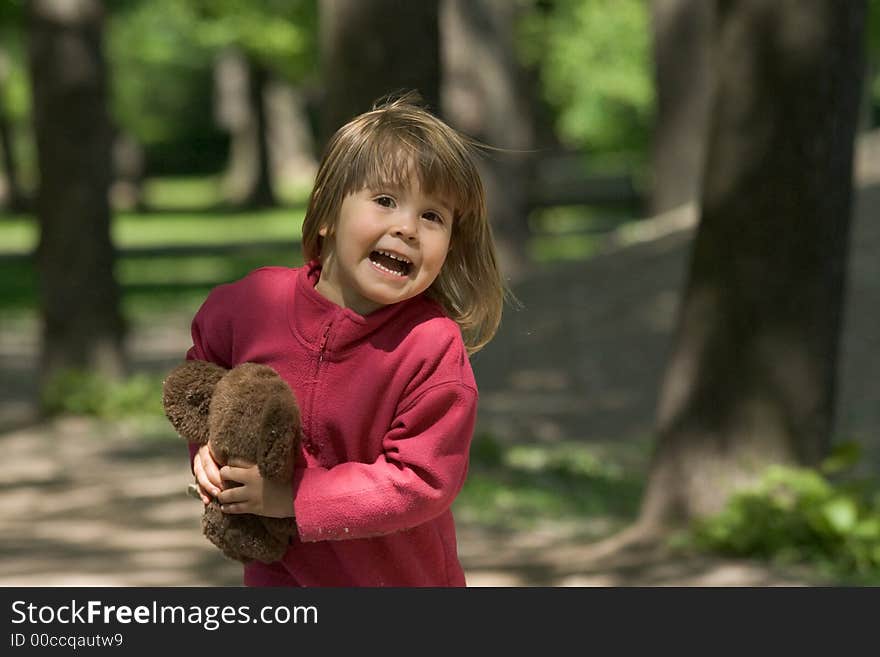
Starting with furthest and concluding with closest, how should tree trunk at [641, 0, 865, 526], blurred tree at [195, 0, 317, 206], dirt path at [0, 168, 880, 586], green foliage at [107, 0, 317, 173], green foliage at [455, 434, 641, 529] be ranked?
green foliage at [107, 0, 317, 173] → blurred tree at [195, 0, 317, 206] → green foliage at [455, 434, 641, 529] → dirt path at [0, 168, 880, 586] → tree trunk at [641, 0, 865, 526]

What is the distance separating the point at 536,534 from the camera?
7742 mm

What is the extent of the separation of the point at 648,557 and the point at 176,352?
9.42m

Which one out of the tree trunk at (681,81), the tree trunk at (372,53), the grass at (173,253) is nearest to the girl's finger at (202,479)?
the tree trunk at (372,53)

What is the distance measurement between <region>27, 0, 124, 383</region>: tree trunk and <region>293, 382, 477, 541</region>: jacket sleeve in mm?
8628

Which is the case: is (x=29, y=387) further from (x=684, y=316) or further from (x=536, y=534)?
(x=684, y=316)

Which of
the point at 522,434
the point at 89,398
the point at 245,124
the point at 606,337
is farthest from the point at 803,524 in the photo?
the point at 245,124

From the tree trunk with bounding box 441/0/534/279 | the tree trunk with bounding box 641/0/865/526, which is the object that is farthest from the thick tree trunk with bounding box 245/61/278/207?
the tree trunk with bounding box 641/0/865/526

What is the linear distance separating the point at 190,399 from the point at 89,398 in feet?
27.7

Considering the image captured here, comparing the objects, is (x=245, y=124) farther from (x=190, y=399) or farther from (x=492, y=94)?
(x=190, y=399)

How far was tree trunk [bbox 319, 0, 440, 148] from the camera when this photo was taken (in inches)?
299

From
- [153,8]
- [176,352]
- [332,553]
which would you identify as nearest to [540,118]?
[153,8]

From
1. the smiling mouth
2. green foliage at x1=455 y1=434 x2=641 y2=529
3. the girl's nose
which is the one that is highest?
the girl's nose

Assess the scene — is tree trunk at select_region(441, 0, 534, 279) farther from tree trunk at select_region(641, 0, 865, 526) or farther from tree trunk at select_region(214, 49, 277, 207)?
tree trunk at select_region(214, 49, 277, 207)

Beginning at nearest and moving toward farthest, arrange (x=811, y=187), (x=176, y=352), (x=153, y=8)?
(x=811, y=187), (x=176, y=352), (x=153, y=8)
